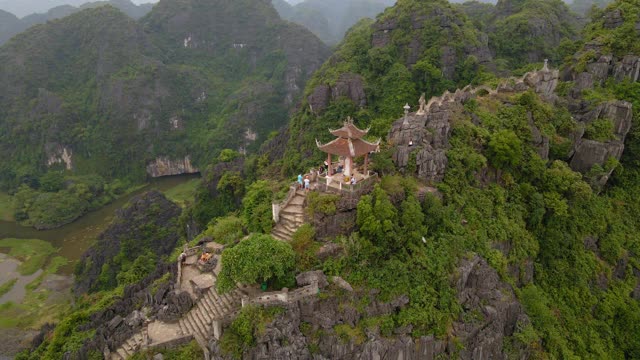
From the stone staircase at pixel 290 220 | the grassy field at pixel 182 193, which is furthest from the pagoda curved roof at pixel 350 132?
the grassy field at pixel 182 193

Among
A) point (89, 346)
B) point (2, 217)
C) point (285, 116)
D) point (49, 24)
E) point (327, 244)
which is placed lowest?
point (2, 217)

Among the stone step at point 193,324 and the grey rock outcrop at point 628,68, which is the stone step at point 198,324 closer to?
the stone step at point 193,324

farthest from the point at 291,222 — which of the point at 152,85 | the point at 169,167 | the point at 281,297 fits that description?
the point at 152,85

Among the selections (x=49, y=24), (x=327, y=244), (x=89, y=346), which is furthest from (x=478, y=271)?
(x=49, y=24)

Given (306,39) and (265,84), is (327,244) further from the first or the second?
(306,39)

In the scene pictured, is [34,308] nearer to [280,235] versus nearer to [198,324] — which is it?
[198,324]

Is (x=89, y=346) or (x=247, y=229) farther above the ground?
(x=247, y=229)
